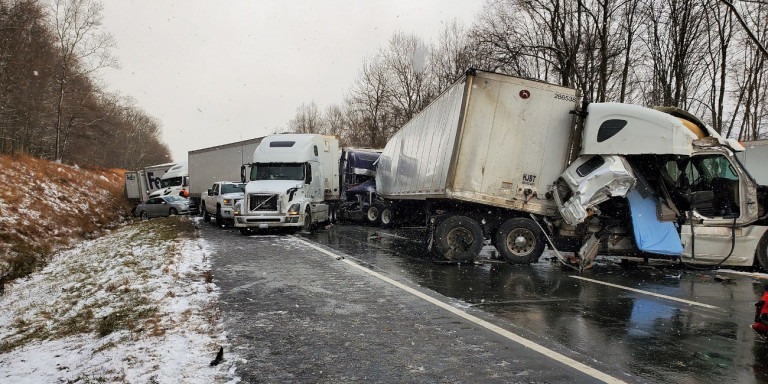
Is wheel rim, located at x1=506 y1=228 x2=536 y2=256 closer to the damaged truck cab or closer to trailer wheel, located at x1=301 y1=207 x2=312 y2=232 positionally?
the damaged truck cab

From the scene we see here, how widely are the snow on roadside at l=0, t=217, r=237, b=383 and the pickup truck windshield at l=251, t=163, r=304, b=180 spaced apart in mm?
7130

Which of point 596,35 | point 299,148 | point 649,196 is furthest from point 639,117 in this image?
point 596,35

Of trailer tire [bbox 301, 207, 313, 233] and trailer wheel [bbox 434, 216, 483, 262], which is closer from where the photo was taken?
trailer wheel [bbox 434, 216, 483, 262]

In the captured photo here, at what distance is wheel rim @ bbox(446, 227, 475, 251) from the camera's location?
36.2ft

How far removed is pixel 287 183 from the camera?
18344mm

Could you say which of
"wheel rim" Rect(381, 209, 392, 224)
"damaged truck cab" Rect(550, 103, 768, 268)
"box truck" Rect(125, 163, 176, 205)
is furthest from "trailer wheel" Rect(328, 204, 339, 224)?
"box truck" Rect(125, 163, 176, 205)

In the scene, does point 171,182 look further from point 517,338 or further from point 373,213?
point 517,338

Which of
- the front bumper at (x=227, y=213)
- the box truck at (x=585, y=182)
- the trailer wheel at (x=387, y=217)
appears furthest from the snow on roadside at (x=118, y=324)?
the trailer wheel at (x=387, y=217)

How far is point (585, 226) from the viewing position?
10.5 m

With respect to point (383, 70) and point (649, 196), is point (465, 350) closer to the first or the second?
point (649, 196)

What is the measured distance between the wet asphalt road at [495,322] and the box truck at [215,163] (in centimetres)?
1670

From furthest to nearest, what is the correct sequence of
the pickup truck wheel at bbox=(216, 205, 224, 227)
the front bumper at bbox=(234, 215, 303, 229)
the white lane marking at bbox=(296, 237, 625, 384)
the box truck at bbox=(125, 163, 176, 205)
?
the box truck at bbox=(125, 163, 176, 205) < the pickup truck wheel at bbox=(216, 205, 224, 227) < the front bumper at bbox=(234, 215, 303, 229) < the white lane marking at bbox=(296, 237, 625, 384)

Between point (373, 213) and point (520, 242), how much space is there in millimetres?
12645

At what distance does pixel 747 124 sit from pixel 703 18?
36.7 feet
